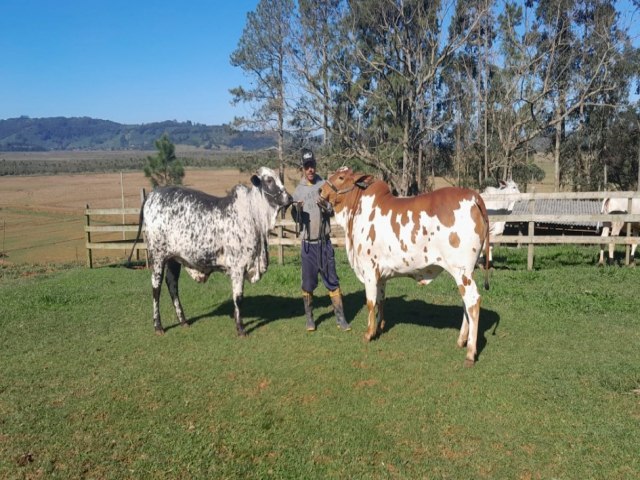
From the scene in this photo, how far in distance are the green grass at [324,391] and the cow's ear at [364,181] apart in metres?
2.00

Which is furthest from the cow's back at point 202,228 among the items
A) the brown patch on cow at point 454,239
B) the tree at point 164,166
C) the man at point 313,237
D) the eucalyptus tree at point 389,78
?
the tree at point 164,166

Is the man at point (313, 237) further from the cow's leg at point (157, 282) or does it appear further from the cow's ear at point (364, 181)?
the cow's leg at point (157, 282)

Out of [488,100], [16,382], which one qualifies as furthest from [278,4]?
[16,382]

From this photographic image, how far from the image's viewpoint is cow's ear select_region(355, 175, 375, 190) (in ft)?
23.1

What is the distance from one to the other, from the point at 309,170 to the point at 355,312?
2415 mm

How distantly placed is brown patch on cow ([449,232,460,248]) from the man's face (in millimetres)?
2254

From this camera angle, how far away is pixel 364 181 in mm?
7086

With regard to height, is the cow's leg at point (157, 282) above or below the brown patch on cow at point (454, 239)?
below

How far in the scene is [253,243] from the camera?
729 cm

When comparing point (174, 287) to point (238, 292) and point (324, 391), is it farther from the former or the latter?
point (324, 391)

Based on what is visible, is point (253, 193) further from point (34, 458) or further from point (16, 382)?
point (34, 458)

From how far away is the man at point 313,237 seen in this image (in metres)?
7.35

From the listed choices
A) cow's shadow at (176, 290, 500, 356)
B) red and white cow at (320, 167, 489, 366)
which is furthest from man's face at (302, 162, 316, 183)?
cow's shadow at (176, 290, 500, 356)

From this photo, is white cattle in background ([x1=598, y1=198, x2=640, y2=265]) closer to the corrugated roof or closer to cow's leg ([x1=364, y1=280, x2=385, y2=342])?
the corrugated roof
